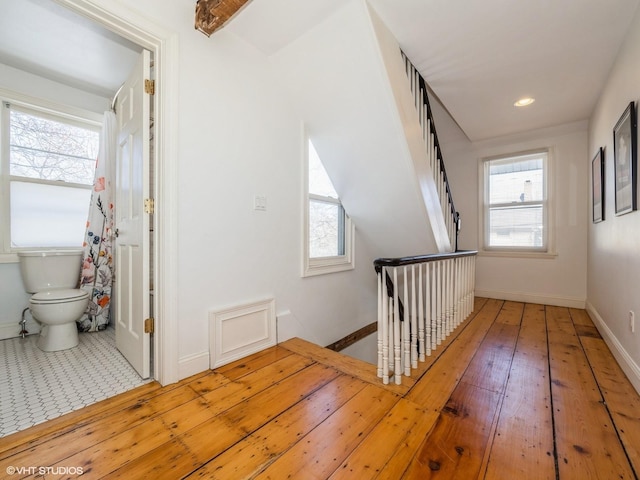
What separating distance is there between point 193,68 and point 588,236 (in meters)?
4.39

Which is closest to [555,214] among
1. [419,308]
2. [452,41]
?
[452,41]

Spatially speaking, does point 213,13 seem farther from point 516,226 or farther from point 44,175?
point 516,226

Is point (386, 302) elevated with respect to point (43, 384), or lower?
elevated

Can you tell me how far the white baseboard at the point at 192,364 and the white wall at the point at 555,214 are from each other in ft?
12.7

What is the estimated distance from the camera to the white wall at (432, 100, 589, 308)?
3.41 metres

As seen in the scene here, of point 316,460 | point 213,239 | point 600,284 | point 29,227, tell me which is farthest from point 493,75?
point 29,227

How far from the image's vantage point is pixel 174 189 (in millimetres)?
1641

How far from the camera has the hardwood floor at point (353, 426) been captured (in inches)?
41.6

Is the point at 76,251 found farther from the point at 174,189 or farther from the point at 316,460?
the point at 316,460

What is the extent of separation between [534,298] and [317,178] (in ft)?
11.0

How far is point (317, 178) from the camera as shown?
2.69 meters

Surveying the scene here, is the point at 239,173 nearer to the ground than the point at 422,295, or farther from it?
farther from it

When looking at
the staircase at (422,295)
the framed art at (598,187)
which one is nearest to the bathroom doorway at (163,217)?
the staircase at (422,295)

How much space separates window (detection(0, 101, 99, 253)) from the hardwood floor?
2.09m
